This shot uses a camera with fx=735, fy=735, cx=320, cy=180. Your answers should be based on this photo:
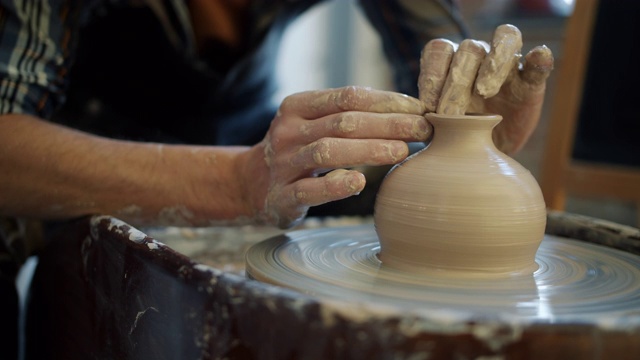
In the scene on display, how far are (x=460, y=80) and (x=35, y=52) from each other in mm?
745

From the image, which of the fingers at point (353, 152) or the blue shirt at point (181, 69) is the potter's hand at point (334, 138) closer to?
the fingers at point (353, 152)

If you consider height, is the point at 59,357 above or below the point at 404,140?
below

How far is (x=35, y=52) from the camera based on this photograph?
1.28 meters

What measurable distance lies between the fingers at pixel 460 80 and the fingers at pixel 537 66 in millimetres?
91

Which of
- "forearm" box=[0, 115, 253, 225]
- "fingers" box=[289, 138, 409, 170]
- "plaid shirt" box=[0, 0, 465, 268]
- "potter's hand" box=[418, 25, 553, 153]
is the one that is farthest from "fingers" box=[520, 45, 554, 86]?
"plaid shirt" box=[0, 0, 465, 268]

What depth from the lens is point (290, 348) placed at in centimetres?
69

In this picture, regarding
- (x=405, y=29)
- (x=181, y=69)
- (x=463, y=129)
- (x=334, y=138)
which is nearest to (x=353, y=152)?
(x=334, y=138)

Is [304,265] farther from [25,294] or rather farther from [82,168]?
[25,294]

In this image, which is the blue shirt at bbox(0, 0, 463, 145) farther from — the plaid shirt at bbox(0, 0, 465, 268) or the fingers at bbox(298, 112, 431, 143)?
the fingers at bbox(298, 112, 431, 143)

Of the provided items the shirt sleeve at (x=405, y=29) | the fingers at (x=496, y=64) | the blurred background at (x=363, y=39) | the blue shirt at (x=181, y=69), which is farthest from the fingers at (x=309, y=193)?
the blurred background at (x=363, y=39)

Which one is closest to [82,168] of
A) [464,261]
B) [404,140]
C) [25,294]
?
[25,294]

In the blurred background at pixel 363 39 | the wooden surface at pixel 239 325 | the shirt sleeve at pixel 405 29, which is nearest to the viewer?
the wooden surface at pixel 239 325

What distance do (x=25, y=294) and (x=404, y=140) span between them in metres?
0.89

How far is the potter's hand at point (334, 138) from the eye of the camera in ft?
3.22
